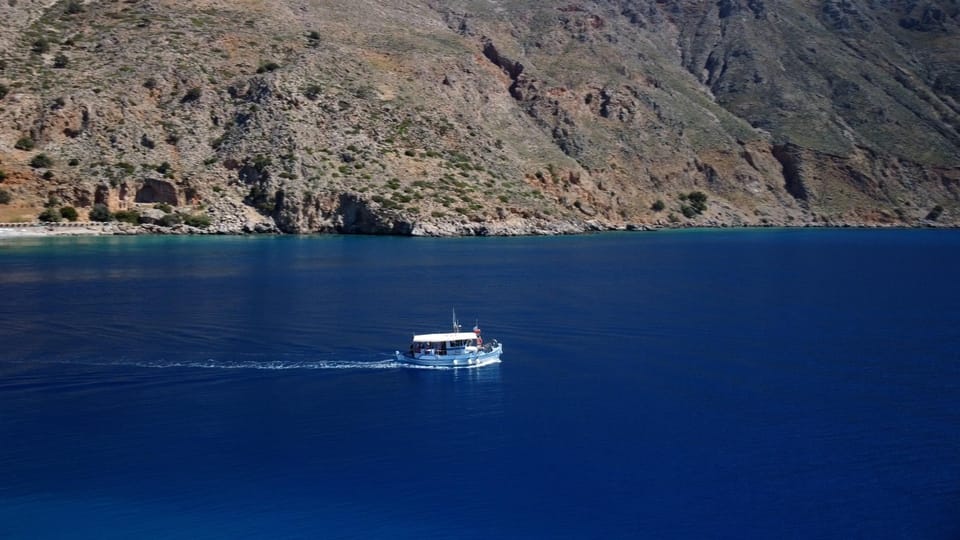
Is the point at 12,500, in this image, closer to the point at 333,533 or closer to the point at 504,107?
the point at 333,533

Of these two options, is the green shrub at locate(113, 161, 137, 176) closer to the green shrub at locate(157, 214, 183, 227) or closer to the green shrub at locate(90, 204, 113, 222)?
the green shrub at locate(90, 204, 113, 222)

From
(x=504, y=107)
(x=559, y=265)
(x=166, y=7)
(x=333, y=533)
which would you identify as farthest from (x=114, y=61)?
(x=333, y=533)

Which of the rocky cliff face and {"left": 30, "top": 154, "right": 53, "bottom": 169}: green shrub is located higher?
the rocky cliff face

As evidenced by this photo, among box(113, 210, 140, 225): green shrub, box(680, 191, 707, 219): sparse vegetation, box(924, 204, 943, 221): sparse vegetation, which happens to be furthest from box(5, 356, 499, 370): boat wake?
box(924, 204, 943, 221): sparse vegetation

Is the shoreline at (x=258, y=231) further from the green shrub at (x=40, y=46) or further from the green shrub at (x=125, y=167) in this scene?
the green shrub at (x=40, y=46)

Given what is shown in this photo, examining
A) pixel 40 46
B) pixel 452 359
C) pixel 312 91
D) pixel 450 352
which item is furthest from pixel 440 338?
pixel 40 46
